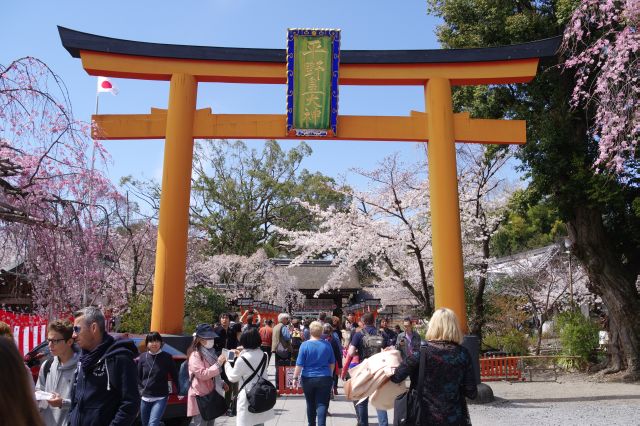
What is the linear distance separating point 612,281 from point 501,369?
3574mm

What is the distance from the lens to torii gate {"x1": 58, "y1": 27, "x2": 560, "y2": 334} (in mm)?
10617

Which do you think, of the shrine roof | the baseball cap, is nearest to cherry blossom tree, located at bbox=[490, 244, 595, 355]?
the shrine roof

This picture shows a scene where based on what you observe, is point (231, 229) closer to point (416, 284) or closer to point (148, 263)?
point (148, 263)

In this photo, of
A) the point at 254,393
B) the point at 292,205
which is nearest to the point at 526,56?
the point at 254,393

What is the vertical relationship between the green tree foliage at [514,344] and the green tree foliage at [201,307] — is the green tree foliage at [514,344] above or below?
below

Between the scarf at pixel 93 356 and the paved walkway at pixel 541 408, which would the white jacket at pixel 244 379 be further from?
the paved walkway at pixel 541 408

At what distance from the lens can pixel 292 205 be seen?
3881 centimetres

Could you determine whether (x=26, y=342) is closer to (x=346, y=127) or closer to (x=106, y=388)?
(x=346, y=127)

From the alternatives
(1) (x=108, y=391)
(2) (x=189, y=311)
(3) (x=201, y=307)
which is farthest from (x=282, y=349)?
(3) (x=201, y=307)

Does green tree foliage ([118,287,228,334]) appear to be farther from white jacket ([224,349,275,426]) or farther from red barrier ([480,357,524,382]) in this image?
white jacket ([224,349,275,426])

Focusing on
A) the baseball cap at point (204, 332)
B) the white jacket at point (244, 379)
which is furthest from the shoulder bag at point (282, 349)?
the white jacket at point (244, 379)

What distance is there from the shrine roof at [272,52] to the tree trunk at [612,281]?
4263 millimetres

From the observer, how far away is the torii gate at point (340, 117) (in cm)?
1062

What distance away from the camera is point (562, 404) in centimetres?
1032
